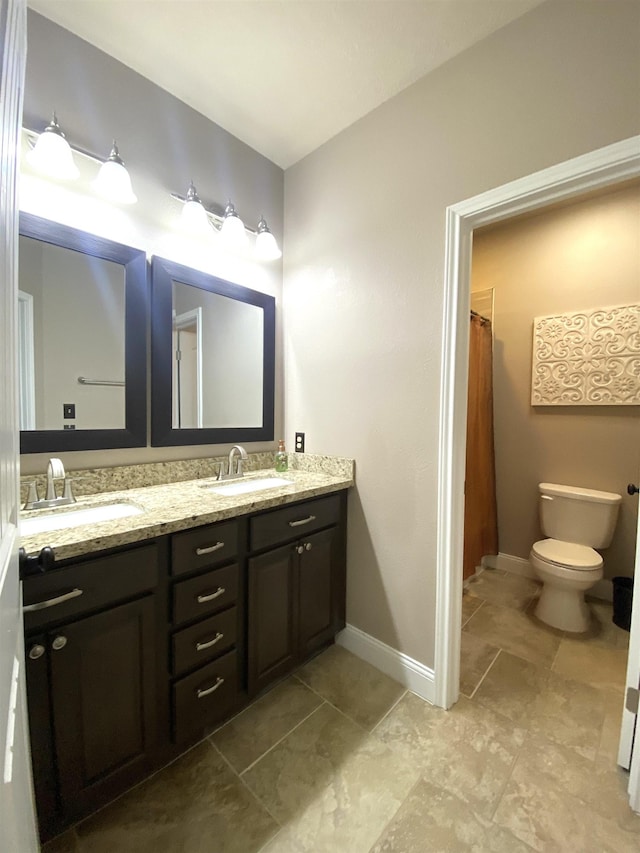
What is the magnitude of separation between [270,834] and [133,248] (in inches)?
83.5

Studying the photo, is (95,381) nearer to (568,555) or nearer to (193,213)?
(193,213)

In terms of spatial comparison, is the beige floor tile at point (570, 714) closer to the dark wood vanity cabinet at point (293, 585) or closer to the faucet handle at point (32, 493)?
the dark wood vanity cabinet at point (293, 585)

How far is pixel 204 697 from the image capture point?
120 centimetres

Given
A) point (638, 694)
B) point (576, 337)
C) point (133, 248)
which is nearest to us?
point (638, 694)

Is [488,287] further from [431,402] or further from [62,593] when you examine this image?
[62,593]

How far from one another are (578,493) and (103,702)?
2578 mm

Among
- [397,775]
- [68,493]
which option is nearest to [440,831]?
[397,775]

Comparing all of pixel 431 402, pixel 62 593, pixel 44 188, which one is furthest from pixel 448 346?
pixel 44 188

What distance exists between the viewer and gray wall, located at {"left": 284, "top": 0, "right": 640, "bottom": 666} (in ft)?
3.66

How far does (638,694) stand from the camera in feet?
3.69

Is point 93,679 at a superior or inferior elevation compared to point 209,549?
inferior

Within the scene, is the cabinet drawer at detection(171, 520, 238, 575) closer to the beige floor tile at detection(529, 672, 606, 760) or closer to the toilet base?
the beige floor tile at detection(529, 672, 606, 760)

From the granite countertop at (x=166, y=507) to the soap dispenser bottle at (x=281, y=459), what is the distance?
12 cm

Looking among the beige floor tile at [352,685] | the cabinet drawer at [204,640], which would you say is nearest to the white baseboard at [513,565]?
the beige floor tile at [352,685]
